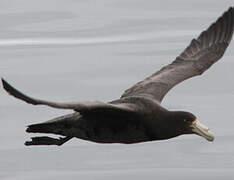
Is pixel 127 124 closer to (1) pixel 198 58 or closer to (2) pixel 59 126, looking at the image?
(2) pixel 59 126

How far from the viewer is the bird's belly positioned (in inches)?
528

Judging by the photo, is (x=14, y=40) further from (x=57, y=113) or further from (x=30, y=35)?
(x=57, y=113)

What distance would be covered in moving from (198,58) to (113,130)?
2.42 m

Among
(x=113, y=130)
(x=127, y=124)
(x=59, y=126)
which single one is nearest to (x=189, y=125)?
(x=127, y=124)

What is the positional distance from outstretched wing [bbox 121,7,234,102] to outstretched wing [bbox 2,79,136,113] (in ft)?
4.51

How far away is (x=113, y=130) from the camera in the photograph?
13445 millimetres

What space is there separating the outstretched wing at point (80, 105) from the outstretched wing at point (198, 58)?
4.51 ft

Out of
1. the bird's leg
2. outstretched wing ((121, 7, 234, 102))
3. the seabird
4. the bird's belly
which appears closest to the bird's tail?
the seabird

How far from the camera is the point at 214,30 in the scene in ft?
51.4

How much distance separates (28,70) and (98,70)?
41.5 inches

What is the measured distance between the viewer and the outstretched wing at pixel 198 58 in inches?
586

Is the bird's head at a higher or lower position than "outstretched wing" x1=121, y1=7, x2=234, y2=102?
lower

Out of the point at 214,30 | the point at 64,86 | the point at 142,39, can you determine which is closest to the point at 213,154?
the point at 214,30

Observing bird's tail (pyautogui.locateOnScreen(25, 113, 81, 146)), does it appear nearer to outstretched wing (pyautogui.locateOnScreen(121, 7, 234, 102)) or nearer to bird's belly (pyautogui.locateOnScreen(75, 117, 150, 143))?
bird's belly (pyautogui.locateOnScreen(75, 117, 150, 143))
